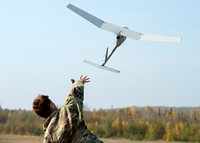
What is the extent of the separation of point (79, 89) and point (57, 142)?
16.6 inches

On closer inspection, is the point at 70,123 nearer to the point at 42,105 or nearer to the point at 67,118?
the point at 67,118

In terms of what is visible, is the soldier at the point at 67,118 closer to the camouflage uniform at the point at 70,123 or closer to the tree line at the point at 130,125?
the camouflage uniform at the point at 70,123

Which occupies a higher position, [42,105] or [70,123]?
[42,105]

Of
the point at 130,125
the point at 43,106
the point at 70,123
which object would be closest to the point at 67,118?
the point at 70,123

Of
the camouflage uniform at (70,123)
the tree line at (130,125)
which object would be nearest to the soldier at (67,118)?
the camouflage uniform at (70,123)

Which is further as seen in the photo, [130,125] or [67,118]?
[130,125]

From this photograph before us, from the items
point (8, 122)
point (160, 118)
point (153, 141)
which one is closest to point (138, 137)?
point (153, 141)

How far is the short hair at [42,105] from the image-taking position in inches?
142

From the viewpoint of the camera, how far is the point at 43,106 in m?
3.65

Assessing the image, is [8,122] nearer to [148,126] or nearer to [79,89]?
[148,126]

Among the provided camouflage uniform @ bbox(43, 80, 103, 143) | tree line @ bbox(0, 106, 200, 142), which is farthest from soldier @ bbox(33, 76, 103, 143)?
tree line @ bbox(0, 106, 200, 142)

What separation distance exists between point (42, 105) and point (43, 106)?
15 mm

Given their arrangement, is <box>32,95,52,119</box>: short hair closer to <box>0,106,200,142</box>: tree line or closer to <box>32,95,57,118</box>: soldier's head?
<box>32,95,57,118</box>: soldier's head

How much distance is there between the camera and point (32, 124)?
34.9 m
